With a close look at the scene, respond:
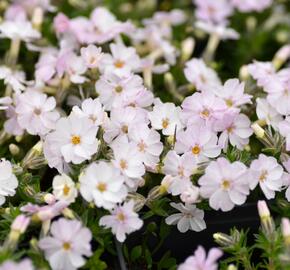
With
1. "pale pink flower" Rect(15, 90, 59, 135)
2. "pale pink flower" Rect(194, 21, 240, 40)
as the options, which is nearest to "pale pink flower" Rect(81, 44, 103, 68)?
"pale pink flower" Rect(15, 90, 59, 135)

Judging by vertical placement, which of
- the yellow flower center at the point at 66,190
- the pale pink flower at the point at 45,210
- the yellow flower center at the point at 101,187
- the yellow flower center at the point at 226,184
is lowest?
the pale pink flower at the point at 45,210

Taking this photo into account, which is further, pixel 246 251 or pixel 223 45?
pixel 223 45

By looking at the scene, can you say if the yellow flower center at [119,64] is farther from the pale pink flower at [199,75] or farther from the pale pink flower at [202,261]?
the pale pink flower at [202,261]

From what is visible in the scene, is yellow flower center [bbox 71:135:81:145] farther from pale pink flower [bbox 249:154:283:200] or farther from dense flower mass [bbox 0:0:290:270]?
pale pink flower [bbox 249:154:283:200]

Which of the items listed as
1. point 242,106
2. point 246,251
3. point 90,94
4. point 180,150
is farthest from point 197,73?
point 246,251

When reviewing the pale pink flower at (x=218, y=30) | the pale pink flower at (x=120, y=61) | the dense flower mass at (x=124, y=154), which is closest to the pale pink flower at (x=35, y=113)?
the dense flower mass at (x=124, y=154)

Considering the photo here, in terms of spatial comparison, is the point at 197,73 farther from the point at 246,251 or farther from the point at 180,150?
the point at 246,251
